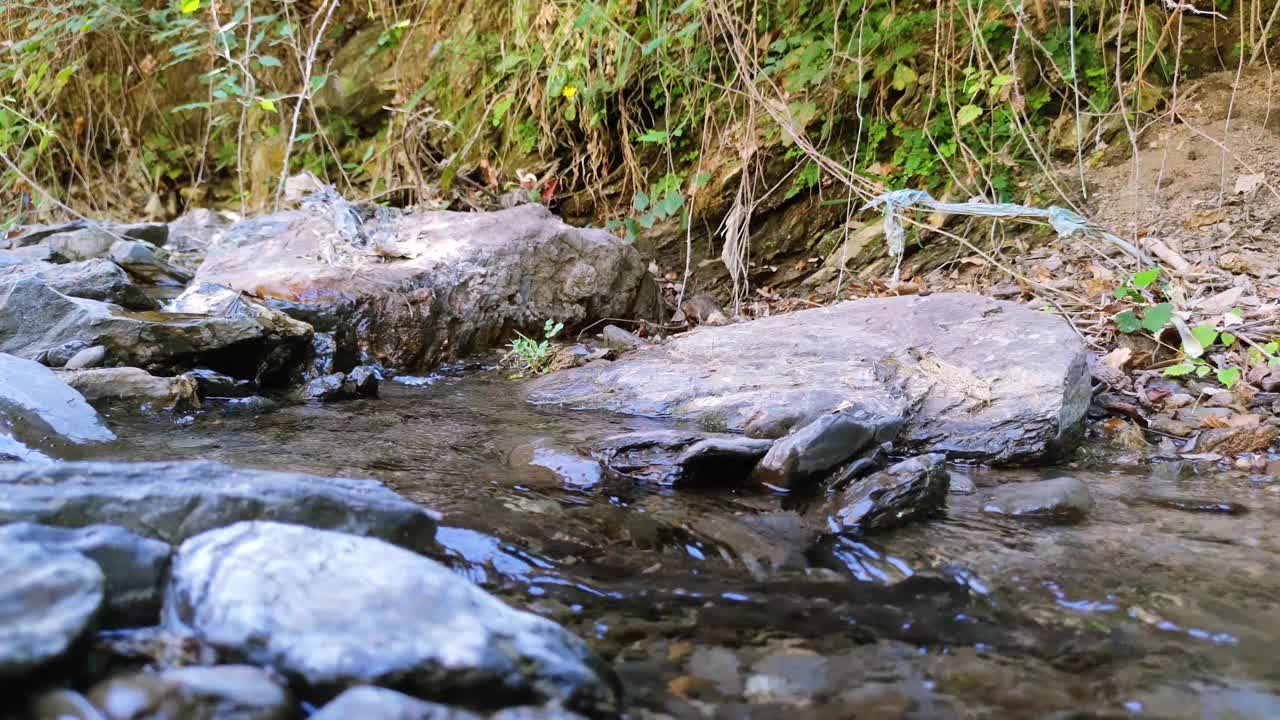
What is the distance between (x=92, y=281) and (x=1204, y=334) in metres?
4.18

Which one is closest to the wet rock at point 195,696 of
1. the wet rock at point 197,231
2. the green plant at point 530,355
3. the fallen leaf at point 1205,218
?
the green plant at point 530,355

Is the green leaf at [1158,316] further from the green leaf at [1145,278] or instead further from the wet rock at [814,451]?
the wet rock at [814,451]

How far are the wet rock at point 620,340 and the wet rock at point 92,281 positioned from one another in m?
1.93

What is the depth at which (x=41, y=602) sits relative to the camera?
1131 mm

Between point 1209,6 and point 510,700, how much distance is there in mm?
4879

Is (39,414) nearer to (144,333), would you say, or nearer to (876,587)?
(144,333)

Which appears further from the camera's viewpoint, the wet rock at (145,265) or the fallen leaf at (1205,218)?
the wet rock at (145,265)

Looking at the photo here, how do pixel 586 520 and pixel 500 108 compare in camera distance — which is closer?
pixel 586 520

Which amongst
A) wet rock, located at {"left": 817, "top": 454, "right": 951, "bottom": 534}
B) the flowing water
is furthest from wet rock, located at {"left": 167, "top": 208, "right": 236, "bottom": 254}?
wet rock, located at {"left": 817, "top": 454, "right": 951, "bottom": 534}

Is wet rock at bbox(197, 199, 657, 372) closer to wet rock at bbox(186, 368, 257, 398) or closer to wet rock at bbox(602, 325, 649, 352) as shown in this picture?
wet rock at bbox(602, 325, 649, 352)

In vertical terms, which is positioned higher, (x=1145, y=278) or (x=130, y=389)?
(x=1145, y=278)

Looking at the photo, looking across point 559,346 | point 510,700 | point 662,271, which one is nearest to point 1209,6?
point 662,271

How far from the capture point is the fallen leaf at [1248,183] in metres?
3.89

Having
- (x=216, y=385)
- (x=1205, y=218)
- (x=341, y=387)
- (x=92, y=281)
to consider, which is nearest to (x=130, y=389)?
(x=216, y=385)
